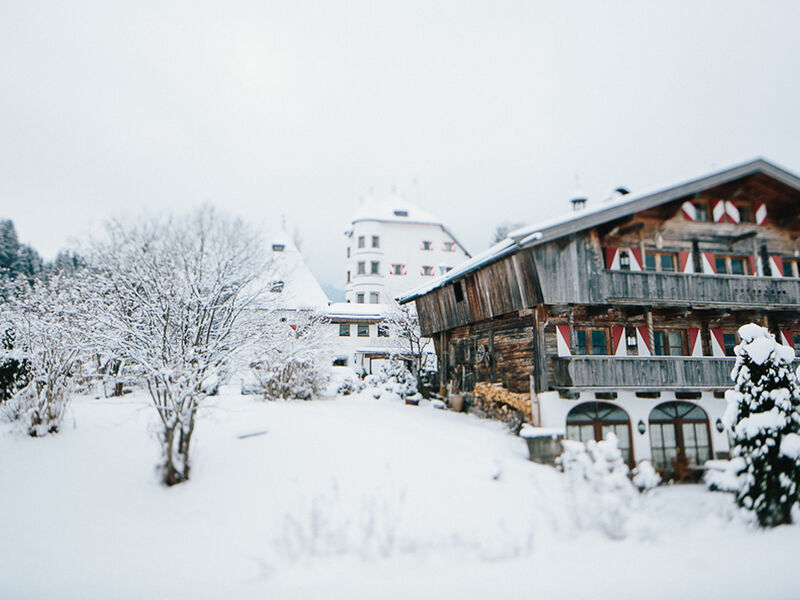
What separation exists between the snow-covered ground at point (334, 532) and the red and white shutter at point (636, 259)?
8285 millimetres

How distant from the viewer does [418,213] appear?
174 ft

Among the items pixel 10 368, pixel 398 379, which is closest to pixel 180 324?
pixel 10 368

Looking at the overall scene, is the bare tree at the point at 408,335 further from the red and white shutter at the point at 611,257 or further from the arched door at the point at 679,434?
the arched door at the point at 679,434

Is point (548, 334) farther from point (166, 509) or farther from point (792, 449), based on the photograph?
point (166, 509)

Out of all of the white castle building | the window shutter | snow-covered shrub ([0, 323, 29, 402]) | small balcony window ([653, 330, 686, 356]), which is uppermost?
the white castle building

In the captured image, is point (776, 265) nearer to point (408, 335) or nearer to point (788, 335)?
point (788, 335)

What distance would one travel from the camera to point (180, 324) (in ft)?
41.1

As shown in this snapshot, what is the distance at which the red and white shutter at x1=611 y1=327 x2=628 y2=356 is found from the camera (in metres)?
19.1

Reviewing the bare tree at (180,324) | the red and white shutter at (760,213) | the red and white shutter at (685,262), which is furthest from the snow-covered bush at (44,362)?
the red and white shutter at (760,213)

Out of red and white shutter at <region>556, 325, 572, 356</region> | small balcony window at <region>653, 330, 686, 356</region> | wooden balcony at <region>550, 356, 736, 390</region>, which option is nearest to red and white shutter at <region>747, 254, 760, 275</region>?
small balcony window at <region>653, 330, 686, 356</region>

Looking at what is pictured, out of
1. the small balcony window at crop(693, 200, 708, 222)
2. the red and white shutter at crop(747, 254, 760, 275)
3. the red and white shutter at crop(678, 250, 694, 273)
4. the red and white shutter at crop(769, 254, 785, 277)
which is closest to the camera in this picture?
the red and white shutter at crop(678, 250, 694, 273)

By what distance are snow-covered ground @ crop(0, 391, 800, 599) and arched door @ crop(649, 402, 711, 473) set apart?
15.8 ft

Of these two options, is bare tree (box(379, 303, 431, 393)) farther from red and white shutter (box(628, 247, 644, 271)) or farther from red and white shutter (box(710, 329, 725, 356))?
red and white shutter (box(710, 329, 725, 356))

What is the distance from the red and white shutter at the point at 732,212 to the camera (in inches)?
816
